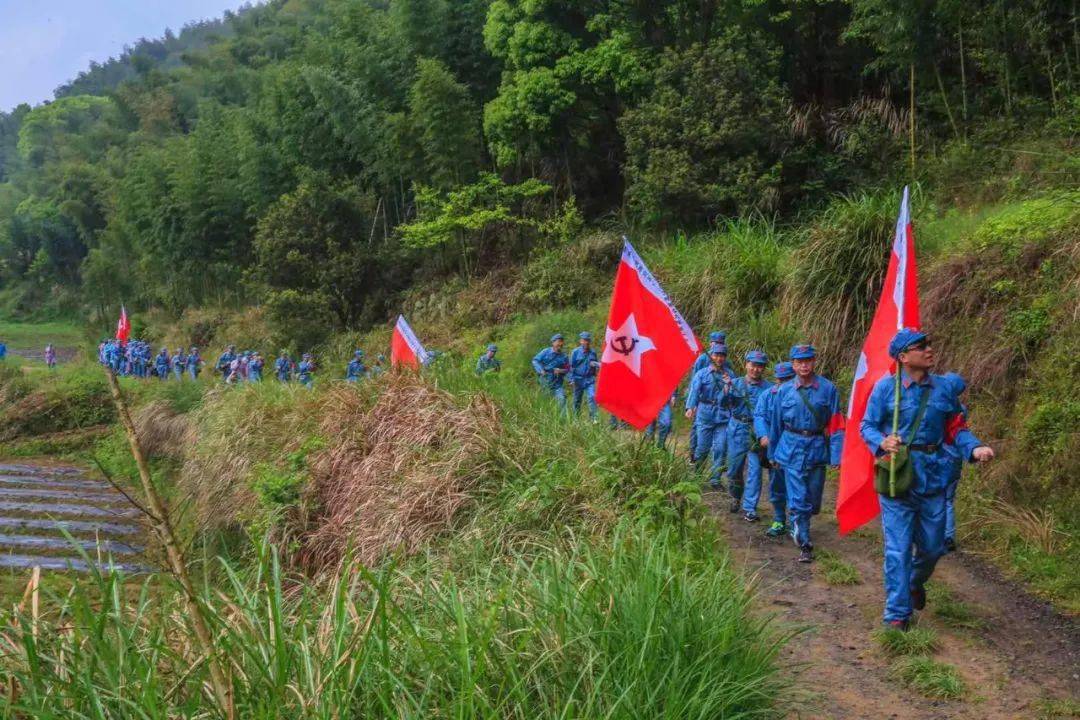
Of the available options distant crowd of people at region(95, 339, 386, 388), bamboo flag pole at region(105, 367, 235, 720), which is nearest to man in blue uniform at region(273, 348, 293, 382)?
distant crowd of people at region(95, 339, 386, 388)

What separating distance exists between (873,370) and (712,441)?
2.83m

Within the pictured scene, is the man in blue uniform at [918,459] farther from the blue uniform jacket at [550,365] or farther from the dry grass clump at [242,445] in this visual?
the blue uniform jacket at [550,365]

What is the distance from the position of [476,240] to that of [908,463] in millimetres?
23159

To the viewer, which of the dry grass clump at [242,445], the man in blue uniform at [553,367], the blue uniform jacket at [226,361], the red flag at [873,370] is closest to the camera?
the red flag at [873,370]

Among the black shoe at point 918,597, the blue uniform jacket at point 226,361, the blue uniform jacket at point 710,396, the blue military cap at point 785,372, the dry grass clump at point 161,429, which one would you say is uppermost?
the blue military cap at point 785,372

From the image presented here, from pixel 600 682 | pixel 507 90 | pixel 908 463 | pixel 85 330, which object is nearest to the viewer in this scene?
pixel 600 682

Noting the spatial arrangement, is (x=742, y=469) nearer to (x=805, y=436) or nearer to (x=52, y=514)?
(x=805, y=436)

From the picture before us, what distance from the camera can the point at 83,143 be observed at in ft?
235

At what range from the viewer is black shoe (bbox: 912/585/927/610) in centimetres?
539

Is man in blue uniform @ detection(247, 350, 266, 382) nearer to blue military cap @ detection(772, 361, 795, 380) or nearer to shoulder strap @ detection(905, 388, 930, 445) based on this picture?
blue military cap @ detection(772, 361, 795, 380)

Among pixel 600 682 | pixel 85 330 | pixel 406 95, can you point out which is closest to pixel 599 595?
pixel 600 682

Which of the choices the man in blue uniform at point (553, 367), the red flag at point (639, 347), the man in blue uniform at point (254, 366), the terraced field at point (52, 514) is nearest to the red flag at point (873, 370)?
the red flag at point (639, 347)

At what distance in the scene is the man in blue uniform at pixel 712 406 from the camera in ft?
27.5

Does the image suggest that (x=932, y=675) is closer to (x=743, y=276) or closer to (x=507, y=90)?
(x=743, y=276)
